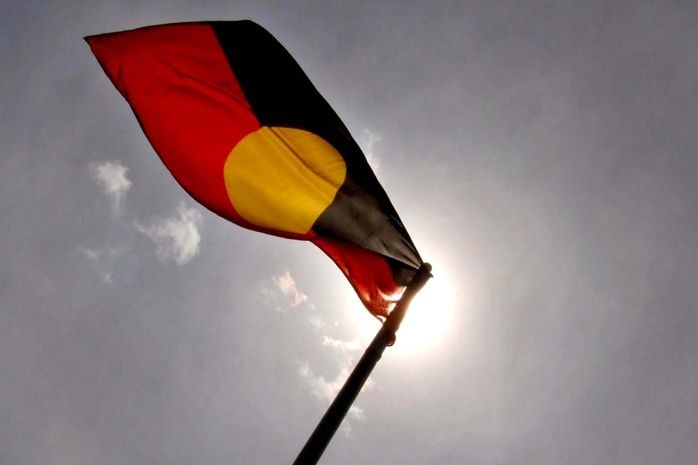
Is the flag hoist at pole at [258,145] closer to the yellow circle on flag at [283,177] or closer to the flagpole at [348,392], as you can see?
the yellow circle on flag at [283,177]

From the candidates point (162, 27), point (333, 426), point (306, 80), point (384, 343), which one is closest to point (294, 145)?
point (306, 80)

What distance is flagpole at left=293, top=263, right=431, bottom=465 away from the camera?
3164mm

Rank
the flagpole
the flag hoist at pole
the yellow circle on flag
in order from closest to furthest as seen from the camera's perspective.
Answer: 1. the flagpole
2. the flag hoist at pole
3. the yellow circle on flag

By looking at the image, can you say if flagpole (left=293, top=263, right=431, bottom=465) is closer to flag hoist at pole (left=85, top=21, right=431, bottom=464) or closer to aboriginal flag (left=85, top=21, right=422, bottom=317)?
flag hoist at pole (left=85, top=21, right=431, bottom=464)

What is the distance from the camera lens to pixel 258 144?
5828 mm

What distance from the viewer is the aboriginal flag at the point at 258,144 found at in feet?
17.4

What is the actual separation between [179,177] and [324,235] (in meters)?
1.79

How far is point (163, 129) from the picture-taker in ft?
18.9

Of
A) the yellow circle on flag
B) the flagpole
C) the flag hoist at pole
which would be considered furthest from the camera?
the yellow circle on flag

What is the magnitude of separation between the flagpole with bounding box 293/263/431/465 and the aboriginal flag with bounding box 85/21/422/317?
1.05m

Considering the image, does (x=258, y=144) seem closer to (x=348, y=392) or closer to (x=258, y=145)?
(x=258, y=145)

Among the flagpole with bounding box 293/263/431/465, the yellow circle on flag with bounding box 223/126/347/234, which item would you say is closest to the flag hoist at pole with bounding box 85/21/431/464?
the yellow circle on flag with bounding box 223/126/347/234

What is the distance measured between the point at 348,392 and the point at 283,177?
3.00 m

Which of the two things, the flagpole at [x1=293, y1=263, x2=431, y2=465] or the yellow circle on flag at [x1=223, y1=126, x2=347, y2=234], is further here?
the yellow circle on flag at [x1=223, y1=126, x2=347, y2=234]
